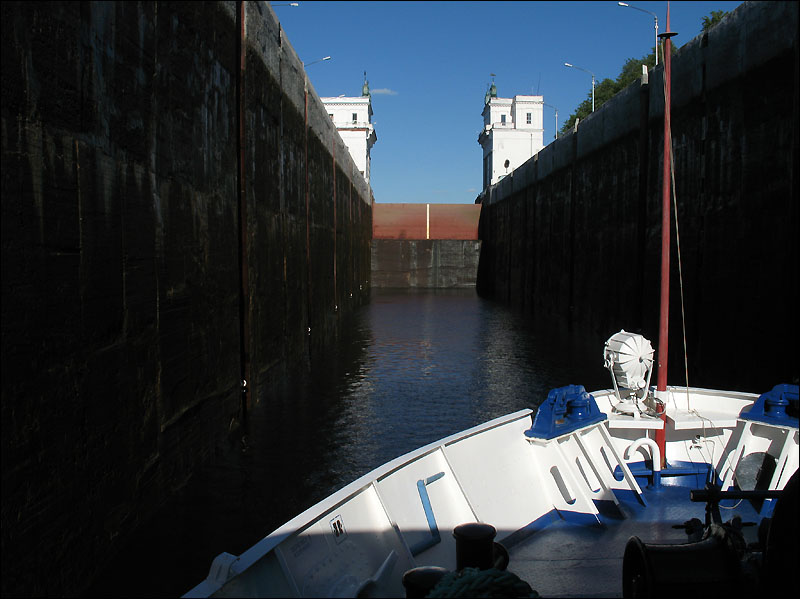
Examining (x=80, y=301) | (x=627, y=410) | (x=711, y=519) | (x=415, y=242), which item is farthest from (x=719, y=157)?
(x=415, y=242)

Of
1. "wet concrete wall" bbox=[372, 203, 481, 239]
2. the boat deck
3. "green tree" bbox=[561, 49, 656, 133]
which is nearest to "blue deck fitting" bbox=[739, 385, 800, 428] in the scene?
the boat deck

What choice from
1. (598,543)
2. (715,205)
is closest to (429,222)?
(715,205)

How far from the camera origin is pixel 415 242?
169 feet

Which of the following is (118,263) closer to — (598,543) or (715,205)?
(598,543)

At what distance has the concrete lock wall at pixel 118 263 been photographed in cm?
486

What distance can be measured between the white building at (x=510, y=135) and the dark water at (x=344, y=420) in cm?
5017

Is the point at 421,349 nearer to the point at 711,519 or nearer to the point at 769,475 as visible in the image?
the point at 769,475

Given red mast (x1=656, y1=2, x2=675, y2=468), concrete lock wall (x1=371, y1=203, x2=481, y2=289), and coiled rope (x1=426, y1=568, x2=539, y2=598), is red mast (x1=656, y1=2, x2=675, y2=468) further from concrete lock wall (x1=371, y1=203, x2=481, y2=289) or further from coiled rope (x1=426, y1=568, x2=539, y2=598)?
concrete lock wall (x1=371, y1=203, x2=481, y2=289)

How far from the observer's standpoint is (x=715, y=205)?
13.5 meters

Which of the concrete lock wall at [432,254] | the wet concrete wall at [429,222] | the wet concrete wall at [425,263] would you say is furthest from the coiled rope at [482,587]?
the wet concrete wall at [429,222]

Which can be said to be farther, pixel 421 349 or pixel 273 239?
pixel 421 349

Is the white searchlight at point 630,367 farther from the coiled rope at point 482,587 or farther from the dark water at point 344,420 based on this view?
the coiled rope at point 482,587

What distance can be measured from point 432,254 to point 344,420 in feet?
127

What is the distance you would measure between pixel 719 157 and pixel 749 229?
84.0 inches
